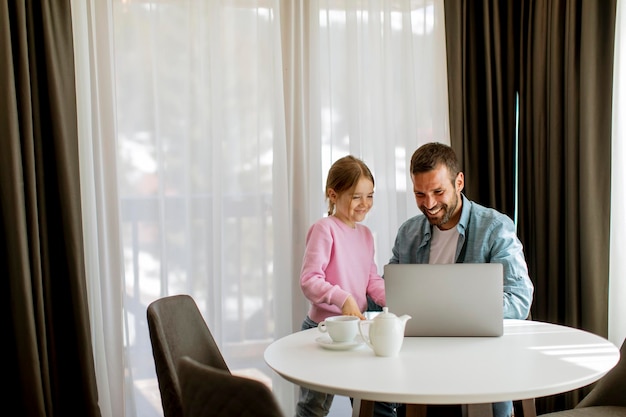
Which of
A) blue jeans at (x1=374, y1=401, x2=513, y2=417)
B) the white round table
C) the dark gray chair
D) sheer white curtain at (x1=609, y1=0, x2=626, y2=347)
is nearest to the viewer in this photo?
the white round table

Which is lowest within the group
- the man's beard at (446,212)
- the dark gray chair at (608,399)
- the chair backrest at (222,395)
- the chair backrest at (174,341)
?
the dark gray chair at (608,399)

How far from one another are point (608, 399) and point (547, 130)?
1443mm

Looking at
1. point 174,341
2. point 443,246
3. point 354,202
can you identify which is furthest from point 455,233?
point 174,341

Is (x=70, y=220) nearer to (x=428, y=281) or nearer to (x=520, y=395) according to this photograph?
(x=428, y=281)

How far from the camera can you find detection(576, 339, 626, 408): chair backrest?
200 cm

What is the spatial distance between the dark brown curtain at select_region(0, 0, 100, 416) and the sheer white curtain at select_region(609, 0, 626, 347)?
7.25 ft

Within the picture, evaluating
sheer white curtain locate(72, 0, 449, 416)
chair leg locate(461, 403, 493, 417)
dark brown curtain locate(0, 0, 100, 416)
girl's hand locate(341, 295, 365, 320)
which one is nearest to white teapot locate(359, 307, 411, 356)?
chair leg locate(461, 403, 493, 417)

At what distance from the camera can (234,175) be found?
2.98 metres

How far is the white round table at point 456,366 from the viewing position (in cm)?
147

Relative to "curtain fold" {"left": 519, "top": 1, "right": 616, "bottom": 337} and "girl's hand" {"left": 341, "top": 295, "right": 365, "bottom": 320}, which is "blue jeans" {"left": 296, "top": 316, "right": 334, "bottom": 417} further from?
"curtain fold" {"left": 519, "top": 1, "right": 616, "bottom": 337}

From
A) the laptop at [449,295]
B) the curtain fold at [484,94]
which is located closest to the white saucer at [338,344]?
the laptop at [449,295]

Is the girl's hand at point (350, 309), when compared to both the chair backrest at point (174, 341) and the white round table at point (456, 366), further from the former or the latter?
the chair backrest at point (174, 341)

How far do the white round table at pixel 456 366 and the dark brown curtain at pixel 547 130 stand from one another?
976mm

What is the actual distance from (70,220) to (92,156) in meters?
0.30
